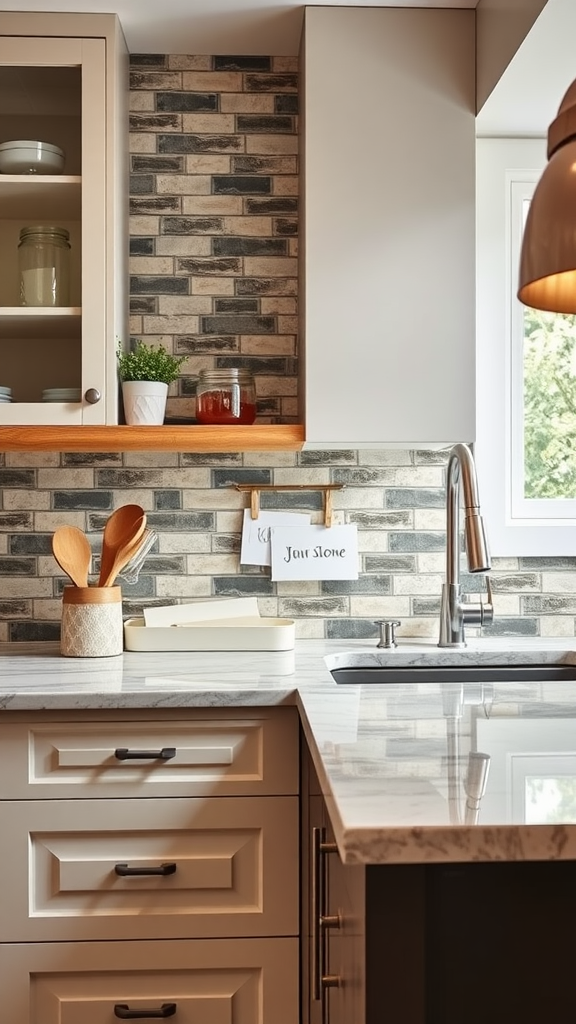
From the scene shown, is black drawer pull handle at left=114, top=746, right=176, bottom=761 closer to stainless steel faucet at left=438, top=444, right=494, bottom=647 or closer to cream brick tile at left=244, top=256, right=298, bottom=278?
stainless steel faucet at left=438, top=444, right=494, bottom=647

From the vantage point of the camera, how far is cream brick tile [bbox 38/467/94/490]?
2365 mm

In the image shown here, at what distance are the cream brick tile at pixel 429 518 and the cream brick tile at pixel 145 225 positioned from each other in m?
0.91

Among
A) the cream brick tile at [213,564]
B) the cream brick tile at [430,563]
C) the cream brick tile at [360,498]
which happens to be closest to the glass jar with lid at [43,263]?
the cream brick tile at [213,564]

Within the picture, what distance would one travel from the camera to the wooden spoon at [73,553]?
6.94 feet

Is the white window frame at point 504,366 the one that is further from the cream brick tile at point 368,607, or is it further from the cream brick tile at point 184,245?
the cream brick tile at point 184,245

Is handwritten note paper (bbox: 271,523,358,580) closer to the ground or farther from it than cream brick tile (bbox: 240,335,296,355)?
closer to the ground

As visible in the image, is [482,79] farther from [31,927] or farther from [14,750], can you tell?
[31,927]

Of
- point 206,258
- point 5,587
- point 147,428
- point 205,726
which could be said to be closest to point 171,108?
point 206,258

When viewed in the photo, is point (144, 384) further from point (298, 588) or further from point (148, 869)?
point (148, 869)

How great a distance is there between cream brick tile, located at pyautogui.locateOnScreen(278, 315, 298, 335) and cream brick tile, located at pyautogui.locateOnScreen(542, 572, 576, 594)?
2.72 feet

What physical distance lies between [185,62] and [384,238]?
0.71m

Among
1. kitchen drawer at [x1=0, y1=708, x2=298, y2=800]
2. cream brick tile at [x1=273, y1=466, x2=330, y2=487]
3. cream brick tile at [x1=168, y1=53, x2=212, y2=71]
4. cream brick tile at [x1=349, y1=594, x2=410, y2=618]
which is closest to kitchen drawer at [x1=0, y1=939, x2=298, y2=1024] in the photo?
kitchen drawer at [x1=0, y1=708, x2=298, y2=800]

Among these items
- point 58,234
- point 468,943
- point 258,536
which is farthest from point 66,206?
point 468,943

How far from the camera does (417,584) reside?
2391 mm
